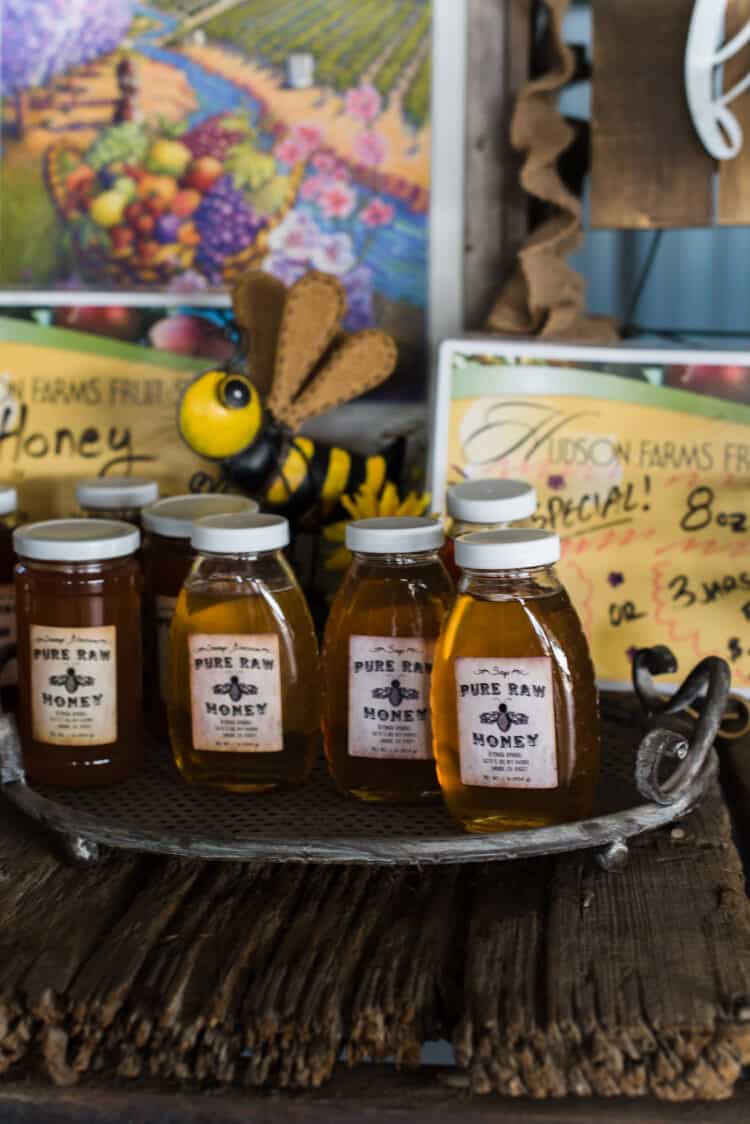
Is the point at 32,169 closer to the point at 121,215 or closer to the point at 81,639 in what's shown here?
the point at 121,215

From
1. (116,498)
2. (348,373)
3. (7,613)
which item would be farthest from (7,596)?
(348,373)

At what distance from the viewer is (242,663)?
0.87 metres

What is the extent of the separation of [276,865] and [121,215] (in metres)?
0.63

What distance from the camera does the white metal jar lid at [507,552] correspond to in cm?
79

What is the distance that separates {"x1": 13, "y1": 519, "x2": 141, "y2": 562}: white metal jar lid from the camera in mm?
887

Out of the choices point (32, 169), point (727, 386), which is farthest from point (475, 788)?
point (32, 169)

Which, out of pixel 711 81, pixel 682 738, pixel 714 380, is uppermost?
pixel 711 81

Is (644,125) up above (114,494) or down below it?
above

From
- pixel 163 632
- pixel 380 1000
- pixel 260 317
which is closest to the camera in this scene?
pixel 380 1000

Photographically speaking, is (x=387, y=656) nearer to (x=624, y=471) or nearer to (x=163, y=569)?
(x=163, y=569)

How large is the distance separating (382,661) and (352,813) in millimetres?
109

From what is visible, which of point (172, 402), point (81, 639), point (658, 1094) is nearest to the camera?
point (658, 1094)

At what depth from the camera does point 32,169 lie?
1167 mm

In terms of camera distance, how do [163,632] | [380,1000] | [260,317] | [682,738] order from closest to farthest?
[380,1000] → [682,738] → [163,632] → [260,317]
